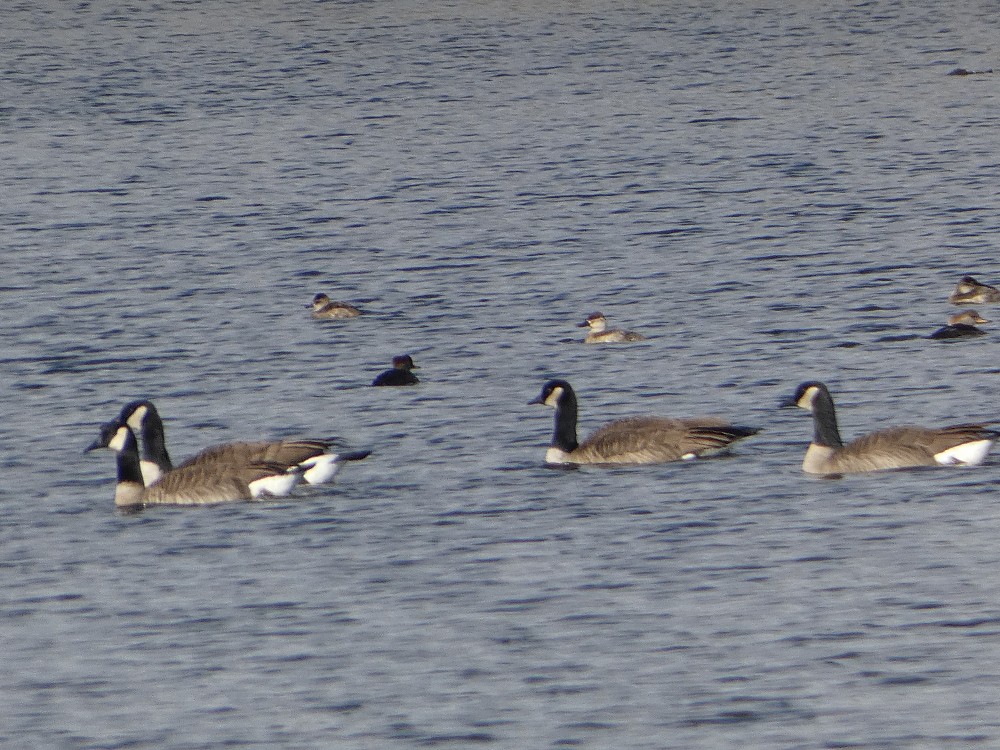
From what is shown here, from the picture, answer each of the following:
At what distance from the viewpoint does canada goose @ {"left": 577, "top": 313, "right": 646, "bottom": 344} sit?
31859 mm

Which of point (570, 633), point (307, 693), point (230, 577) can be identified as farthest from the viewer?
point (230, 577)

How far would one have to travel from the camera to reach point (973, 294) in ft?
108

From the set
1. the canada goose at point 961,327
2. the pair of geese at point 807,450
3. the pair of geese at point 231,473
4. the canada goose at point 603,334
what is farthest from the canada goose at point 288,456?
the canada goose at point 961,327

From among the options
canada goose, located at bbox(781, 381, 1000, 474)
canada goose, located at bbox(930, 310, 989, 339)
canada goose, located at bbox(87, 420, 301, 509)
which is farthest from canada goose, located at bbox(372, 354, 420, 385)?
canada goose, located at bbox(930, 310, 989, 339)

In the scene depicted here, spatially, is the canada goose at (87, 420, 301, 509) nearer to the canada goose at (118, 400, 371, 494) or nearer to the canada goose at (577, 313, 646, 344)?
the canada goose at (118, 400, 371, 494)

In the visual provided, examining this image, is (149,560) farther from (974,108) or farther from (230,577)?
(974,108)

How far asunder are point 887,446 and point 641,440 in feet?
9.22

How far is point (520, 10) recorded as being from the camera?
86562mm

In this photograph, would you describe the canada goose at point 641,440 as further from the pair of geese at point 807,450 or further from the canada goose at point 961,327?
the canada goose at point 961,327

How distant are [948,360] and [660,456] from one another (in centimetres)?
687

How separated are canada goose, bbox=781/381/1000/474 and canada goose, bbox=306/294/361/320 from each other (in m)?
11.9

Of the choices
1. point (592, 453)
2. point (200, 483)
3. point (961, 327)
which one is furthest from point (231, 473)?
point (961, 327)

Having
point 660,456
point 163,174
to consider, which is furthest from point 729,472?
point 163,174

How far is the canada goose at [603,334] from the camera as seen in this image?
31859 mm
